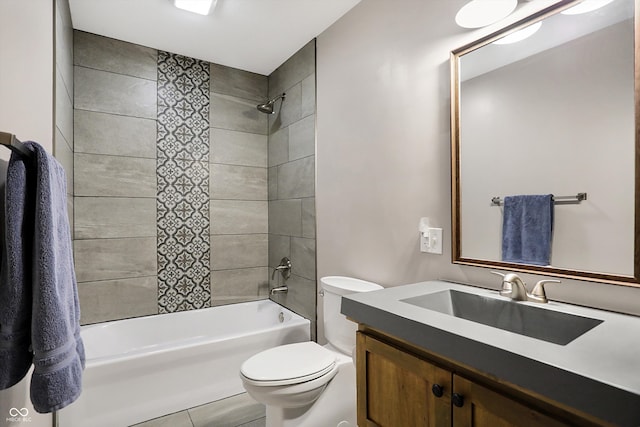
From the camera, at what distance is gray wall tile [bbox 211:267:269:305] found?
3035 millimetres

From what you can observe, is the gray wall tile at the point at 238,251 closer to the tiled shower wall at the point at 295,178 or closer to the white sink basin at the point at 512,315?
the tiled shower wall at the point at 295,178

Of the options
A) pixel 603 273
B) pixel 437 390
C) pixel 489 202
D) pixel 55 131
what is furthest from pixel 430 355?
pixel 55 131

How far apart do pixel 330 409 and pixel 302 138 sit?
1.90 m

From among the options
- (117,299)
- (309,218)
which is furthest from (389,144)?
(117,299)

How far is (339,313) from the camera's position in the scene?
1.91 meters

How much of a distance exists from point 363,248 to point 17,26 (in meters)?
1.81

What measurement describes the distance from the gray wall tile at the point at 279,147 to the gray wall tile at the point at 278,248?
68cm

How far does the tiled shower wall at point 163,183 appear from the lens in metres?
2.54

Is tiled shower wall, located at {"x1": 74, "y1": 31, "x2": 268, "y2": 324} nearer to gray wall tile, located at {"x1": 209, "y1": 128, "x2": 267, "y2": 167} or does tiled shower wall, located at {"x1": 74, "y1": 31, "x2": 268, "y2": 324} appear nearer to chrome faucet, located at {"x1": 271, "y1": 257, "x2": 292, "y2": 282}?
gray wall tile, located at {"x1": 209, "y1": 128, "x2": 267, "y2": 167}

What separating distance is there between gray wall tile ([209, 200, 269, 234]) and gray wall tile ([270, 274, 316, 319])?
25.5 inches

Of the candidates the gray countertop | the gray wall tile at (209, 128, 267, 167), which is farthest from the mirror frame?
the gray wall tile at (209, 128, 267, 167)

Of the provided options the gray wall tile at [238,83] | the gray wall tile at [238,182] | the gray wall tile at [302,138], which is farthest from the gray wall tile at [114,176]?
the gray wall tile at [302,138]

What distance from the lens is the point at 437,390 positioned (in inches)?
38.2

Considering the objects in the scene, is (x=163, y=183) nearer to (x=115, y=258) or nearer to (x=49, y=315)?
(x=115, y=258)
